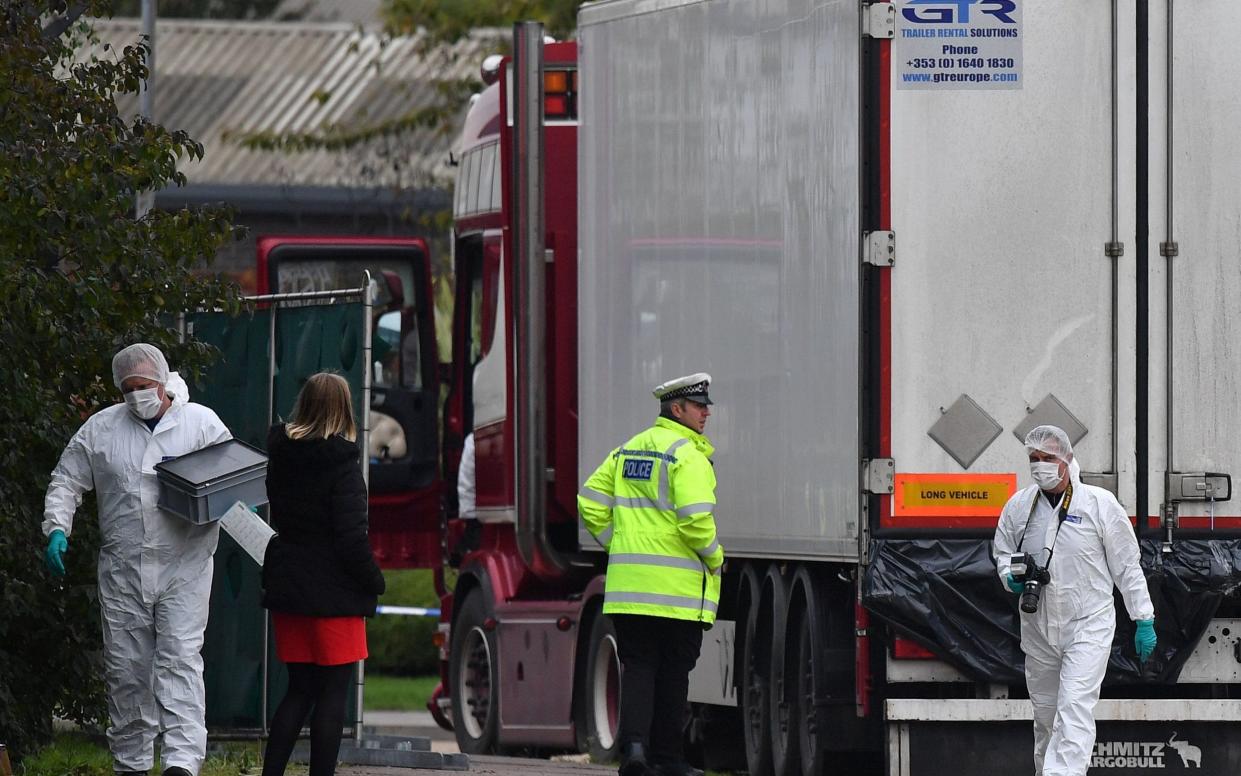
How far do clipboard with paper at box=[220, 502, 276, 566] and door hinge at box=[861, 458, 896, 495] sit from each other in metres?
2.50

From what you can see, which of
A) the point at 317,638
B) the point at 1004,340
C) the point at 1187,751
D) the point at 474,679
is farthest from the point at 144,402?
the point at 474,679

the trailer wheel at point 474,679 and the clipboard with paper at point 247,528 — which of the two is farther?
the trailer wheel at point 474,679

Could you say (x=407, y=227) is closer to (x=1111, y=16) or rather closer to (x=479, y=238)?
(x=479, y=238)

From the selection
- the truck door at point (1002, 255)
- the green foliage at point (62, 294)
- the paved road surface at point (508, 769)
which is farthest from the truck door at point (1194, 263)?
the green foliage at point (62, 294)

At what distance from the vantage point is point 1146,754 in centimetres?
1043

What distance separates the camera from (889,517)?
10.3 metres

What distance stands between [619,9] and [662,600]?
352 cm

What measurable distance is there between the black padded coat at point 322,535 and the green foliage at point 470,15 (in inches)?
625

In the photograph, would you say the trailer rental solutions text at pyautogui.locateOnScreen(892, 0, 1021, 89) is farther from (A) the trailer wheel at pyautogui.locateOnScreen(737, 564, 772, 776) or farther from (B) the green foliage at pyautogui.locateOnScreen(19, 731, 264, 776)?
(B) the green foliage at pyautogui.locateOnScreen(19, 731, 264, 776)

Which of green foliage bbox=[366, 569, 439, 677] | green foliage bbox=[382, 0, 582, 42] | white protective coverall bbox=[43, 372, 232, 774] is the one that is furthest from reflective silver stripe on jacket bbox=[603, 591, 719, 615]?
green foliage bbox=[382, 0, 582, 42]

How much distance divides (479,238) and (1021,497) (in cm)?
578

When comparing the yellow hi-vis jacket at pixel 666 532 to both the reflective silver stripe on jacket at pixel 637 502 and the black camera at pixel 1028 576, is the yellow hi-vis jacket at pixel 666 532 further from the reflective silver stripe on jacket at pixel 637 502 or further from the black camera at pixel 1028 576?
the black camera at pixel 1028 576

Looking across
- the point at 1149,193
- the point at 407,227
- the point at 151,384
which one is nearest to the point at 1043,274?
the point at 1149,193

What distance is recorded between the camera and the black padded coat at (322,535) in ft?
30.4
